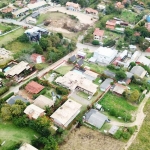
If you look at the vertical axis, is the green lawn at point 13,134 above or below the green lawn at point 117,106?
above

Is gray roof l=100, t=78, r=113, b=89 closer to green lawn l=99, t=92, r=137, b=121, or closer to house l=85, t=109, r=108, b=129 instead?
green lawn l=99, t=92, r=137, b=121

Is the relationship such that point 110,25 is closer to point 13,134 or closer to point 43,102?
point 43,102

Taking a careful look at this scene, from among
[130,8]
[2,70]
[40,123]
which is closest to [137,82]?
[40,123]

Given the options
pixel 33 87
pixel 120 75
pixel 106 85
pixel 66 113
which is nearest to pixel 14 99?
pixel 33 87

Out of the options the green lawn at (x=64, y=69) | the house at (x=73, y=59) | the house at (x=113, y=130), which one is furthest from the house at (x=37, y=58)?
the house at (x=113, y=130)

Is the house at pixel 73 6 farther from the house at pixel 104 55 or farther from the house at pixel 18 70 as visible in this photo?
the house at pixel 18 70

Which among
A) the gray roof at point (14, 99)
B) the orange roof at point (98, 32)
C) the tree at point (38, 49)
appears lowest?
the gray roof at point (14, 99)
